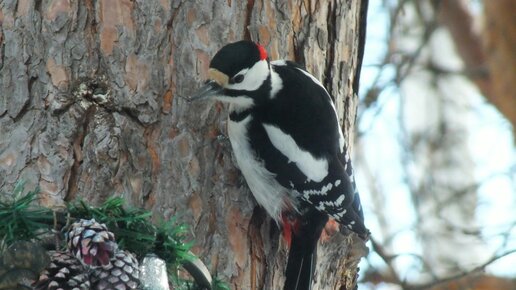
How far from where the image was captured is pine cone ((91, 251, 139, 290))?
1637 mm

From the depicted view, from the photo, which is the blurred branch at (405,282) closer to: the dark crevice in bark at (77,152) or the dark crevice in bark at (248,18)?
the dark crevice in bark at (248,18)

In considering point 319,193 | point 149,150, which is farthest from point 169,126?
point 319,193

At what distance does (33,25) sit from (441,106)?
461 cm

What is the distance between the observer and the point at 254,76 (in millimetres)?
2762

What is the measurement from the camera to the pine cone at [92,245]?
1.62m

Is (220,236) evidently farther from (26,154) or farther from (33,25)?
(33,25)

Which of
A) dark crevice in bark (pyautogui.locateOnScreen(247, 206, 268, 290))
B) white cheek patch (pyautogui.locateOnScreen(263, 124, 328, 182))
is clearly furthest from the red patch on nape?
dark crevice in bark (pyautogui.locateOnScreen(247, 206, 268, 290))

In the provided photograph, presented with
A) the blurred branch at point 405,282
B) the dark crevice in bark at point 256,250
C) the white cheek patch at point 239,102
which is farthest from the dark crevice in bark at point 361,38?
Result: the blurred branch at point 405,282

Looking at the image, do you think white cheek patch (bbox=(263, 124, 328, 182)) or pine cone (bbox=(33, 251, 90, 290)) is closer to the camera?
pine cone (bbox=(33, 251, 90, 290))

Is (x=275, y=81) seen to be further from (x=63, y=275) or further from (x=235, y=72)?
(x=63, y=275)

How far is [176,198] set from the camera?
2.50 meters

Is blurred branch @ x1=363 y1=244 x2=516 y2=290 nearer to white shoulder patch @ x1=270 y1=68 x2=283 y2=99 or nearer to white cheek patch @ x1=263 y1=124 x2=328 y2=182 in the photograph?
white cheek patch @ x1=263 y1=124 x2=328 y2=182

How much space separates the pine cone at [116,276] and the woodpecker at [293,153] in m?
1.03

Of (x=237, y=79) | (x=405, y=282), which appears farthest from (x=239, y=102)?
(x=405, y=282)
